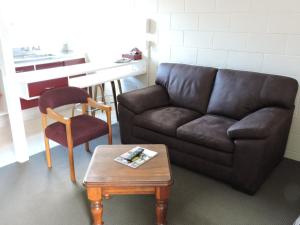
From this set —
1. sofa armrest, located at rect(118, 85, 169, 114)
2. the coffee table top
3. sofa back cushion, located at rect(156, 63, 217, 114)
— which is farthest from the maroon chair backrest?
sofa back cushion, located at rect(156, 63, 217, 114)

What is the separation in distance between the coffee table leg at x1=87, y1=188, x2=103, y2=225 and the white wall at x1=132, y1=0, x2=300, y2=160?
2.07m

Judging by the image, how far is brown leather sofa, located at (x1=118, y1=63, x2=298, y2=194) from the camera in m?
2.29

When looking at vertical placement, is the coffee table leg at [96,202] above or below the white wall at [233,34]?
below

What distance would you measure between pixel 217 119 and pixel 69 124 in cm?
139

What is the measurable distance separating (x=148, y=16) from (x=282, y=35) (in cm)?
168

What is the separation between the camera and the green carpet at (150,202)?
2094 mm

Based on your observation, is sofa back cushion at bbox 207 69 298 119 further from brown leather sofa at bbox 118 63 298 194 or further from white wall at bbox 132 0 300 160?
white wall at bbox 132 0 300 160

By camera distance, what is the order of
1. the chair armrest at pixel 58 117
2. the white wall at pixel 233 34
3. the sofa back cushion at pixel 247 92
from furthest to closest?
1. the white wall at pixel 233 34
2. the sofa back cushion at pixel 247 92
3. the chair armrest at pixel 58 117

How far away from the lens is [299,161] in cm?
292

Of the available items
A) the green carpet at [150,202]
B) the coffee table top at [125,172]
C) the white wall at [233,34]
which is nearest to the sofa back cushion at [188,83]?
the white wall at [233,34]

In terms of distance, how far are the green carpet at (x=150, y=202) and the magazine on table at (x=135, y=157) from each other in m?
0.45

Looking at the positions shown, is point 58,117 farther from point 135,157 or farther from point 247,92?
point 247,92

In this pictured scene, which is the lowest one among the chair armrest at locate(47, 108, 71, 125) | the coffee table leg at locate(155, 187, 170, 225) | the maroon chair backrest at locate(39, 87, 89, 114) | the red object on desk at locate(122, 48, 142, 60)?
the coffee table leg at locate(155, 187, 170, 225)

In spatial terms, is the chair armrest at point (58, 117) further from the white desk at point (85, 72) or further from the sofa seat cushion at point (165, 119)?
the sofa seat cushion at point (165, 119)
